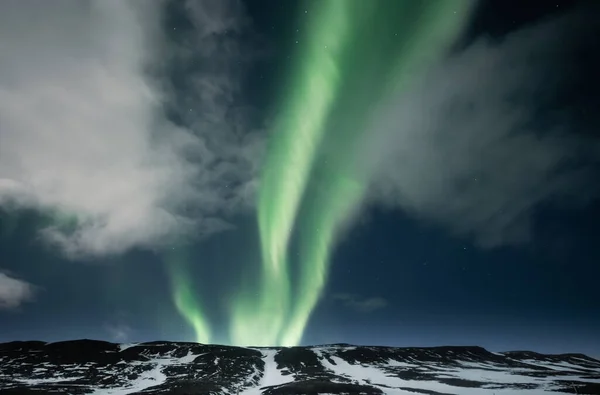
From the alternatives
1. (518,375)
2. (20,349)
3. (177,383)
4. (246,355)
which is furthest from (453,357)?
(20,349)

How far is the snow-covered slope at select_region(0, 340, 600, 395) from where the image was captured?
9281 centimetres

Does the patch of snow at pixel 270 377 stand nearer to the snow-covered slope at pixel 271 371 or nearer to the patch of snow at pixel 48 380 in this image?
the snow-covered slope at pixel 271 371

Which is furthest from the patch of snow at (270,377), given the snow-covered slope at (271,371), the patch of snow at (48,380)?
the patch of snow at (48,380)

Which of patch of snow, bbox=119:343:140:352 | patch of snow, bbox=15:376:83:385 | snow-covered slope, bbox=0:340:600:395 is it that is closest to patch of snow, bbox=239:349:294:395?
snow-covered slope, bbox=0:340:600:395

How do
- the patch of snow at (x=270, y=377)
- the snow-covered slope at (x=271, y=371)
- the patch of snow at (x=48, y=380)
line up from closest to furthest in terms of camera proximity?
→ the snow-covered slope at (x=271, y=371), the patch of snow at (x=270, y=377), the patch of snow at (x=48, y=380)

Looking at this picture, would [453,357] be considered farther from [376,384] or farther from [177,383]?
[177,383]

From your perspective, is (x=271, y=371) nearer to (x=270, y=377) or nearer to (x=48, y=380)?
(x=270, y=377)

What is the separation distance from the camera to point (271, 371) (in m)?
126

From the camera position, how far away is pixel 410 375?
120375mm

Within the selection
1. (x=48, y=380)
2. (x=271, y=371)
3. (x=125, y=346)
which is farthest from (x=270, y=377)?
(x=125, y=346)

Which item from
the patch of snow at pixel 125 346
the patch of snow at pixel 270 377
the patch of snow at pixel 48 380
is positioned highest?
the patch of snow at pixel 125 346

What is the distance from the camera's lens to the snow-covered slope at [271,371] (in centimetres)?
9281

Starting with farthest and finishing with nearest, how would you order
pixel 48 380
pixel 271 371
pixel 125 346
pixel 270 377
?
pixel 125 346
pixel 271 371
pixel 270 377
pixel 48 380

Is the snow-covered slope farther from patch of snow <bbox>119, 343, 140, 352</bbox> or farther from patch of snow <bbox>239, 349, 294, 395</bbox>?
patch of snow <bbox>119, 343, 140, 352</bbox>
